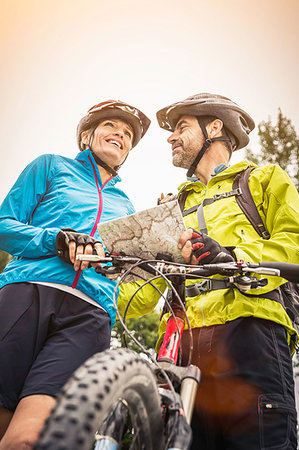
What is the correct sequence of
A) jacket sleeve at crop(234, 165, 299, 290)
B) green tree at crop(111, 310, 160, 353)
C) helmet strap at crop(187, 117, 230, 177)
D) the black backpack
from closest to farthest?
jacket sleeve at crop(234, 165, 299, 290)
the black backpack
helmet strap at crop(187, 117, 230, 177)
green tree at crop(111, 310, 160, 353)

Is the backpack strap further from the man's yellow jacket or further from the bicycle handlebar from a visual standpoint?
the bicycle handlebar

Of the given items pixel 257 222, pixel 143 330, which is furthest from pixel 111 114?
pixel 143 330

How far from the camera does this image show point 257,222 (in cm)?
288

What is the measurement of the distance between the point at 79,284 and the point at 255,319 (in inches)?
49.6

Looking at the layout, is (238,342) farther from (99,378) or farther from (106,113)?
(106,113)

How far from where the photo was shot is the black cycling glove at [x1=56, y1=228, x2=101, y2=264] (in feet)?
7.47

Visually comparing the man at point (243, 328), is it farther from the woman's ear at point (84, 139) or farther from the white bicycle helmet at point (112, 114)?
the woman's ear at point (84, 139)

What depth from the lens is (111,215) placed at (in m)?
3.09

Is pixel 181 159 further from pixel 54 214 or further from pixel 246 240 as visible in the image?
pixel 54 214

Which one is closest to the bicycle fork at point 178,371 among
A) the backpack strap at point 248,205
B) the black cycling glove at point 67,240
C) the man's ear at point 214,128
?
the black cycling glove at point 67,240

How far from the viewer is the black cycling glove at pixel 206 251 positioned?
86.7 inches

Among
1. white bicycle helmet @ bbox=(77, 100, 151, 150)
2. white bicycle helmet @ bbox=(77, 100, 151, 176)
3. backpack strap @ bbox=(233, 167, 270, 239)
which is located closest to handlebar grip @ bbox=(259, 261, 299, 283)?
backpack strap @ bbox=(233, 167, 270, 239)

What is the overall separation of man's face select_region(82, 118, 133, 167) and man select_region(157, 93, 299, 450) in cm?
74

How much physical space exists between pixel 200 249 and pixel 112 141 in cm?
188
